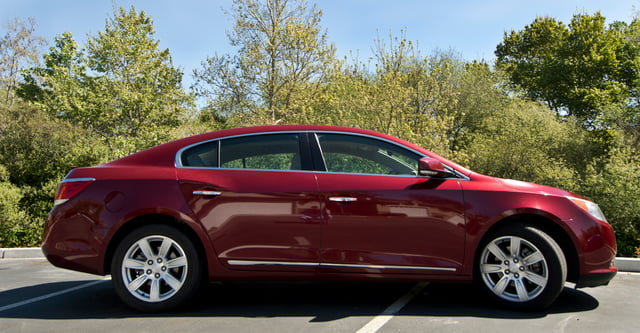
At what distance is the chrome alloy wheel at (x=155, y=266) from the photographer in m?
4.00

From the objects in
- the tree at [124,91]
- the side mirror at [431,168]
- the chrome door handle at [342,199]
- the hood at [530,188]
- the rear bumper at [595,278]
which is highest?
the tree at [124,91]

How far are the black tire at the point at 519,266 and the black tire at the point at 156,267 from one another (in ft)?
7.95

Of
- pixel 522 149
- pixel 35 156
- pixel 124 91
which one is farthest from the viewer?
pixel 522 149

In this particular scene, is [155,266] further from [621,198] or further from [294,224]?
[621,198]

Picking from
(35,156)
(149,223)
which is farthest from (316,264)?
(35,156)

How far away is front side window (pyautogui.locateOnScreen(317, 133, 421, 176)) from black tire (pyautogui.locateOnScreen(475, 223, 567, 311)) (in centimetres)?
91

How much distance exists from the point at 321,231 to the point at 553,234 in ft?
6.57

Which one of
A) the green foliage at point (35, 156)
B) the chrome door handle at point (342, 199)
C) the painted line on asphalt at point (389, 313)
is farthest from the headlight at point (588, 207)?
the green foliage at point (35, 156)

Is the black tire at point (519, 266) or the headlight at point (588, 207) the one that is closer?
the black tire at point (519, 266)

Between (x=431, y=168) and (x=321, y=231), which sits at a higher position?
(x=431, y=168)

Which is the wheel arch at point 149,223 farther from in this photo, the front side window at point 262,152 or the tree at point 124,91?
the tree at point 124,91

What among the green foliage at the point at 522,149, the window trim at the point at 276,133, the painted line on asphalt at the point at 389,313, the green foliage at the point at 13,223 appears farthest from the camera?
the green foliage at the point at 522,149

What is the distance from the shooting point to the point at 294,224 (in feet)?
13.0

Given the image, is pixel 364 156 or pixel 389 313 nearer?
pixel 389 313
